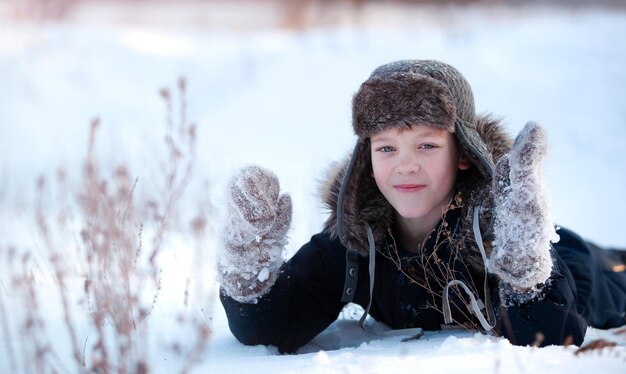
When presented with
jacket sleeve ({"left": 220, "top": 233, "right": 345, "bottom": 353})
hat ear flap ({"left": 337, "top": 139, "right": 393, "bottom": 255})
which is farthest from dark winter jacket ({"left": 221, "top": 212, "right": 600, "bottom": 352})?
hat ear flap ({"left": 337, "top": 139, "right": 393, "bottom": 255})

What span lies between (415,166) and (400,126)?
16cm

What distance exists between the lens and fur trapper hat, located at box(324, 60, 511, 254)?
2494 mm

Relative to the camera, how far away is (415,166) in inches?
99.7

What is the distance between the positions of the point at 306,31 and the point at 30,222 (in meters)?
9.08

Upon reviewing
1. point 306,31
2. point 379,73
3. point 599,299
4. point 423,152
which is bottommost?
point 599,299

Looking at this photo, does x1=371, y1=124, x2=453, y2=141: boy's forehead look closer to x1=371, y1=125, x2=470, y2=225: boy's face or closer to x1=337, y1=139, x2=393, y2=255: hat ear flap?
x1=371, y1=125, x2=470, y2=225: boy's face

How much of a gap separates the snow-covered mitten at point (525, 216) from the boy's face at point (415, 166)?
0.31m

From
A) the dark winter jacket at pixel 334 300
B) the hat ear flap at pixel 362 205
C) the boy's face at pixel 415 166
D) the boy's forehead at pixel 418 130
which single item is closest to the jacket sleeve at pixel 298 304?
the dark winter jacket at pixel 334 300

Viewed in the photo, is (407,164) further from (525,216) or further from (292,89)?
(292,89)

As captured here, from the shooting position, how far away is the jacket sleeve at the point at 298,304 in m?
2.62

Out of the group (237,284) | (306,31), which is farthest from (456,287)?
(306,31)

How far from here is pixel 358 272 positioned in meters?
2.80

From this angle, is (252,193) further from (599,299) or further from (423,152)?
(599,299)

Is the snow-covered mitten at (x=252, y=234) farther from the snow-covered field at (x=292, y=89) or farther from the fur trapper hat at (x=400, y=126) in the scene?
the snow-covered field at (x=292, y=89)
